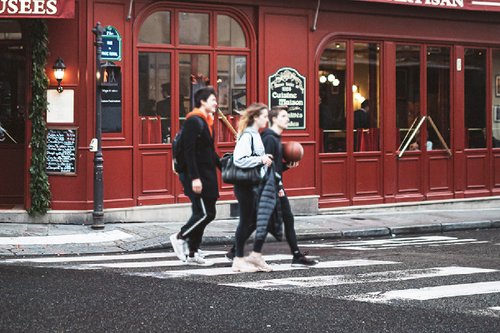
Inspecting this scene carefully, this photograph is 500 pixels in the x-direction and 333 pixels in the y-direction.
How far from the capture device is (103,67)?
1552cm

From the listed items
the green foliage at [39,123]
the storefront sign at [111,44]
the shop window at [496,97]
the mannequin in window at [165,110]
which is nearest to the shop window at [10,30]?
the green foliage at [39,123]

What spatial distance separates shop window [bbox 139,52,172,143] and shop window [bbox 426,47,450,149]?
604 centimetres

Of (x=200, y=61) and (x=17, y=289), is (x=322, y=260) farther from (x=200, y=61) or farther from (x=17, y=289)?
(x=200, y=61)

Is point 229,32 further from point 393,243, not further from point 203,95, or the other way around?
point 203,95

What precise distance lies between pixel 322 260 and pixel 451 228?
5.92 meters

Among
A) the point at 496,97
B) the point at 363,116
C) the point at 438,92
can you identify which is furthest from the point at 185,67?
the point at 496,97

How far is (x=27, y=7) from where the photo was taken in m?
15.5

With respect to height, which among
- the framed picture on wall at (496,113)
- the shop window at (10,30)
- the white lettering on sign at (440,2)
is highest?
the white lettering on sign at (440,2)

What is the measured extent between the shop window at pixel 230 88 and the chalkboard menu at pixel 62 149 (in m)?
2.83

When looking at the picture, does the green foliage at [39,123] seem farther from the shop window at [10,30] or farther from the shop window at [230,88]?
the shop window at [230,88]

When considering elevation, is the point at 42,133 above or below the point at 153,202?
above

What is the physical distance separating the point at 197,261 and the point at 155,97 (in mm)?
6132

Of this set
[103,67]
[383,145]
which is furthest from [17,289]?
[383,145]

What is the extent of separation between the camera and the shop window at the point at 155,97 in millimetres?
16984
